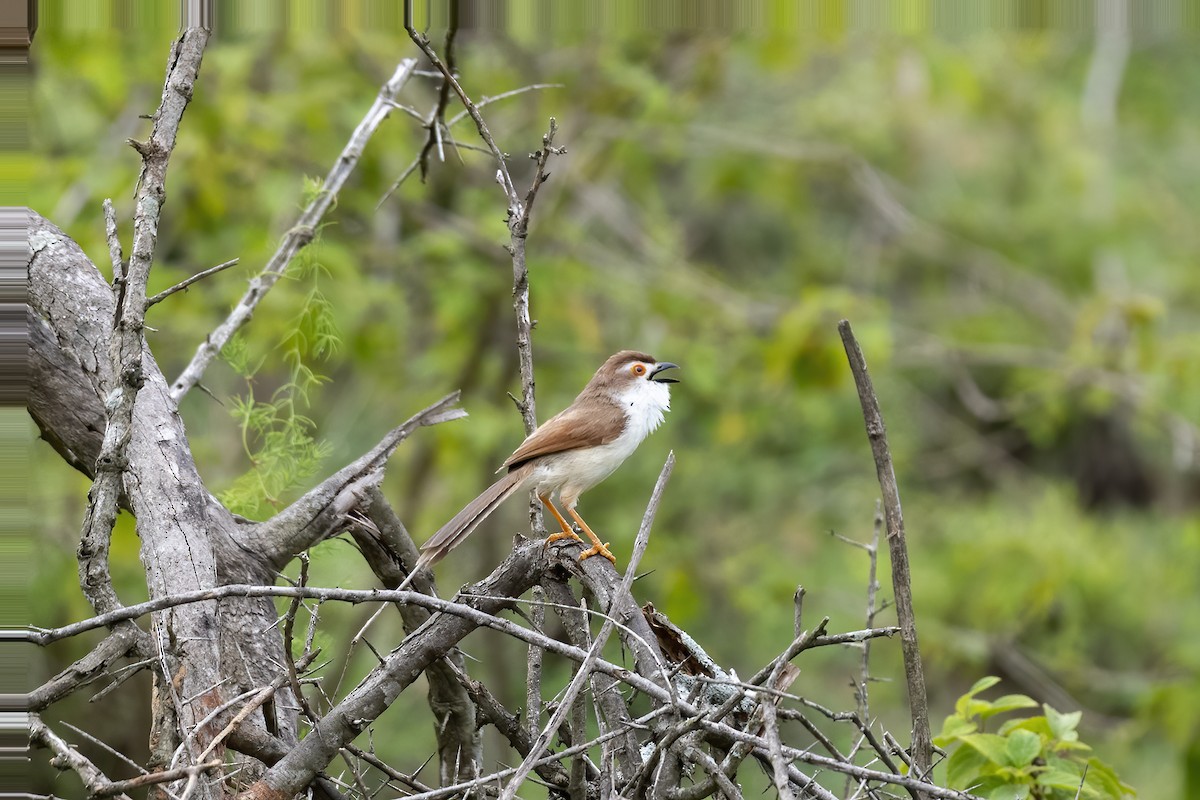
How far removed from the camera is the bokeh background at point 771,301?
751 cm

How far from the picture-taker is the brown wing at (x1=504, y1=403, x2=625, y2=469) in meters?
3.88

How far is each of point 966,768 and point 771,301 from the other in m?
7.43

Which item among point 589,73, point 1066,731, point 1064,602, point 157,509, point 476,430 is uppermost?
point 589,73

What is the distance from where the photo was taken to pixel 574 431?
410 cm

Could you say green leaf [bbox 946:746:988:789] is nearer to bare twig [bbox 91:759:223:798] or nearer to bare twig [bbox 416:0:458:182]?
bare twig [bbox 91:759:223:798]

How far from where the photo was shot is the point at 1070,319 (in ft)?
35.5

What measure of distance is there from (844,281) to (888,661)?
3806mm

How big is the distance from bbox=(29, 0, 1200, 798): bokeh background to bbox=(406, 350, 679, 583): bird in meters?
1.09

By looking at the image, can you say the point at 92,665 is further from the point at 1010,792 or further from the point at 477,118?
the point at 1010,792

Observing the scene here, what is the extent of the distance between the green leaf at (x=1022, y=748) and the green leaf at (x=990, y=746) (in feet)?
0.05

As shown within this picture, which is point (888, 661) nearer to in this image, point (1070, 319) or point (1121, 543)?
point (1121, 543)

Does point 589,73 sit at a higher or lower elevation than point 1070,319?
higher

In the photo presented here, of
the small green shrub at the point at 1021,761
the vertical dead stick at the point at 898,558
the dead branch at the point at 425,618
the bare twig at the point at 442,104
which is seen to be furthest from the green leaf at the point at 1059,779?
the bare twig at the point at 442,104

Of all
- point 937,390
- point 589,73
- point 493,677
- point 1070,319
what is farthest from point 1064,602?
point 589,73
